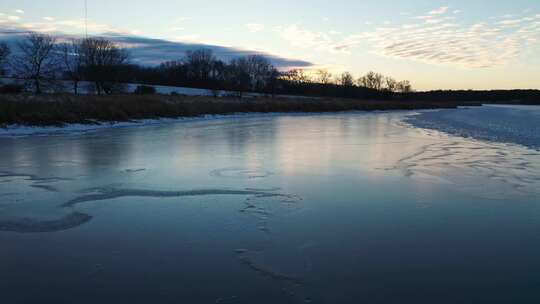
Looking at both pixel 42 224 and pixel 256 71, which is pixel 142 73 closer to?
pixel 256 71

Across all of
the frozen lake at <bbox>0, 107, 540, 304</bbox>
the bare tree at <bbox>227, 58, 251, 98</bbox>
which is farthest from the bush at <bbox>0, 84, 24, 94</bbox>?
the bare tree at <bbox>227, 58, 251, 98</bbox>

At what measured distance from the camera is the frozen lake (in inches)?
118

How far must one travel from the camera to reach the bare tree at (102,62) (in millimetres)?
47906

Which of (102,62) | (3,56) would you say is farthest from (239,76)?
(3,56)

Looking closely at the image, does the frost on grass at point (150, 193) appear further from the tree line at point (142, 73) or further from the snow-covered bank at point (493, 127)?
the tree line at point (142, 73)

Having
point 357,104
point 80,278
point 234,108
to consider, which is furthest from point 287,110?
point 80,278

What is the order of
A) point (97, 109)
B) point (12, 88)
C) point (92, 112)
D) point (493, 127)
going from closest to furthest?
1. point (92, 112)
2. point (493, 127)
3. point (97, 109)
4. point (12, 88)

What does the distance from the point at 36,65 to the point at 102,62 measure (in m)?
11.9

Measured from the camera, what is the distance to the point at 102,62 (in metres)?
51.9

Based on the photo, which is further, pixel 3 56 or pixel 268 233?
pixel 3 56

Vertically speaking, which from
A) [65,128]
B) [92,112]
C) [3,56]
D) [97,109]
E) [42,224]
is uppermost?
[3,56]

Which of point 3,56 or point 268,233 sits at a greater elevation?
point 3,56

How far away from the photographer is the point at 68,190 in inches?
245

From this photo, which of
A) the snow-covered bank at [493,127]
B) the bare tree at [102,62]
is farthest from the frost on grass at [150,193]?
the bare tree at [102,62]
